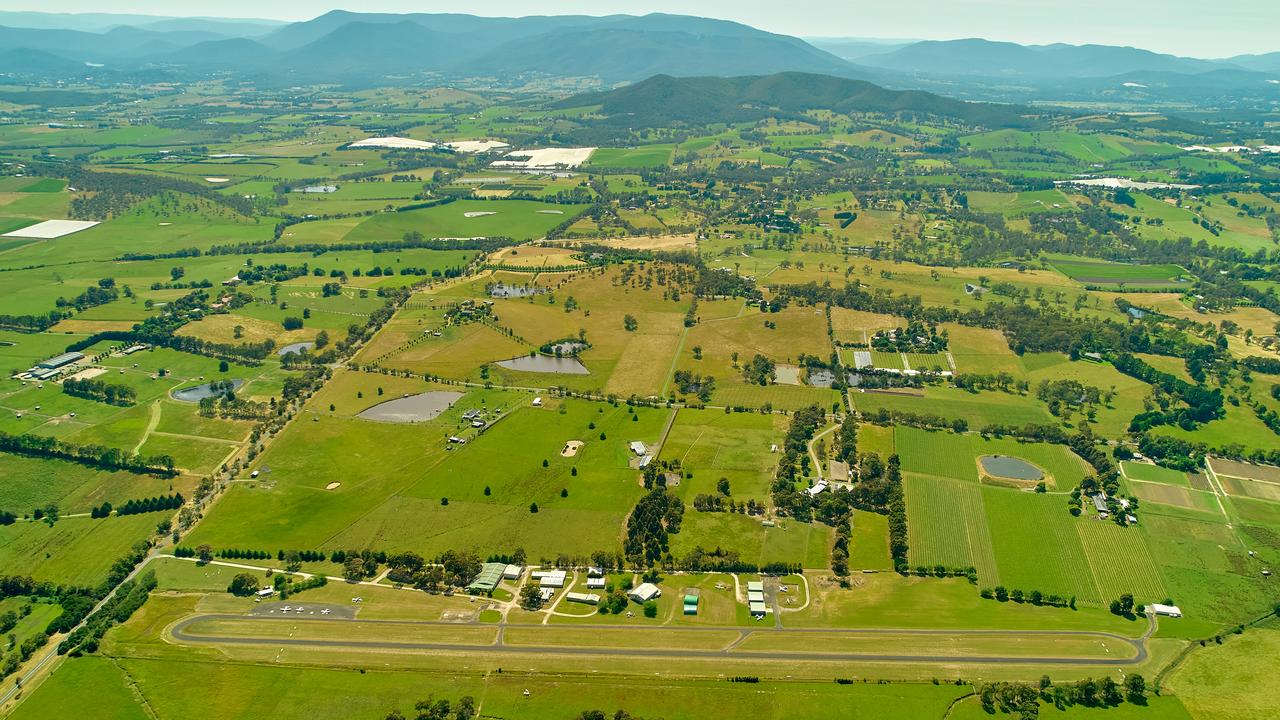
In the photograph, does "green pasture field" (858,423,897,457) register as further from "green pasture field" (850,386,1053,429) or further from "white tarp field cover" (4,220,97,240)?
"white tarp field cover" (4,220,97,240)

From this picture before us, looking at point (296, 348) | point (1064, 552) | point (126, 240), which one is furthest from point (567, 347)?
point (126, 240)

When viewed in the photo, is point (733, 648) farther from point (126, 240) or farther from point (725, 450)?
point (126, 240)

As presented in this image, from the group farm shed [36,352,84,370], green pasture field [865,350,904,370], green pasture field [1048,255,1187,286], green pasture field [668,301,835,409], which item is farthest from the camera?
green pasture field [1048,255,1187,286]

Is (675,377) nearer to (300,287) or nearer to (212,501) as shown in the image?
(212,501)

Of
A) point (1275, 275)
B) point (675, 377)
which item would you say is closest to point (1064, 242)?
point (1275, 275)

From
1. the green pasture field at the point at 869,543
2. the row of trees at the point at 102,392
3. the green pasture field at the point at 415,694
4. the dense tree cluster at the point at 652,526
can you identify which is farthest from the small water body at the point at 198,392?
the green pasture field at the point at 869,543

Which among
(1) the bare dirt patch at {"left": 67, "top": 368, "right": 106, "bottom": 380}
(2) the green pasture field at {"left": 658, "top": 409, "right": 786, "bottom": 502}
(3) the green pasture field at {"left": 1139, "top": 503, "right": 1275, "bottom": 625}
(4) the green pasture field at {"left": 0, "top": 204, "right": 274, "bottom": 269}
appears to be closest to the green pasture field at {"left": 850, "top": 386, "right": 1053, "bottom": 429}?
(2) the green pasture field at {"left": 658, "top": 409, "right": 786, "bottom": 502}
